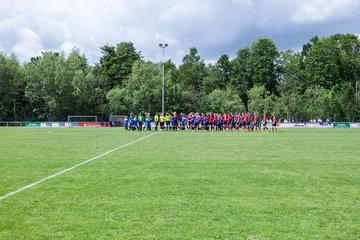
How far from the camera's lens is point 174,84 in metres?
75.1

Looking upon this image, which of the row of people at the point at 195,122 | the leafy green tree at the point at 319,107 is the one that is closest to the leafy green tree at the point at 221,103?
the leafy green tree at the point at 319,107

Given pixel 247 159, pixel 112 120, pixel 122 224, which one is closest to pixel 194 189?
pixel 122 224

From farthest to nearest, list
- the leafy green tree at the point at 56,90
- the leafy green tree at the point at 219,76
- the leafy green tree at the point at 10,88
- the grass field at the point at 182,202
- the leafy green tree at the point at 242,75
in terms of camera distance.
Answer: the leafy green tree at the point at 242,75 → the leafy green tree at the point at 219,76 → the leafy green tree at the point at 10,88 → the leafy green tree at the point at 56,90 → the grass field at the point at 182,202

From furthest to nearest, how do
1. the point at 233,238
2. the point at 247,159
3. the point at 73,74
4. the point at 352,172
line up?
the point at 73,74, the point at 247,159, the point at 352,172, the point at 233,238

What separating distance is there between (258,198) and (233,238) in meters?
2.15

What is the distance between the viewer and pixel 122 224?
496 cm

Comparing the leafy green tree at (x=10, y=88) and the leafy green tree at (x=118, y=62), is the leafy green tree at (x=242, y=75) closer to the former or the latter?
the leafy green tree at (x=118, y=62)

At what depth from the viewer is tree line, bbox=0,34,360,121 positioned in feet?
221

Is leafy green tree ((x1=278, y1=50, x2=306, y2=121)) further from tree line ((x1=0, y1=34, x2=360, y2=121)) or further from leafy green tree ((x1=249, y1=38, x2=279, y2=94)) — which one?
leafy green tree ((x1=249, y1=38, x2=279, y2=94))

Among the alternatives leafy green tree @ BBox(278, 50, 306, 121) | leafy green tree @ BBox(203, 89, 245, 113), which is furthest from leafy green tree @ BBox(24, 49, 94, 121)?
leafy green tree @ BBox(278, 50, 306, 121)

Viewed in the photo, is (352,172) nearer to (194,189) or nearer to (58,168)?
(194,189)

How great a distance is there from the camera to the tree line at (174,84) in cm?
6738

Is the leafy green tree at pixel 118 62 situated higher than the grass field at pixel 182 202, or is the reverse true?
the leafy green tree at pixel 118 62

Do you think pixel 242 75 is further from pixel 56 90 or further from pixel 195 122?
pixel 195 122
